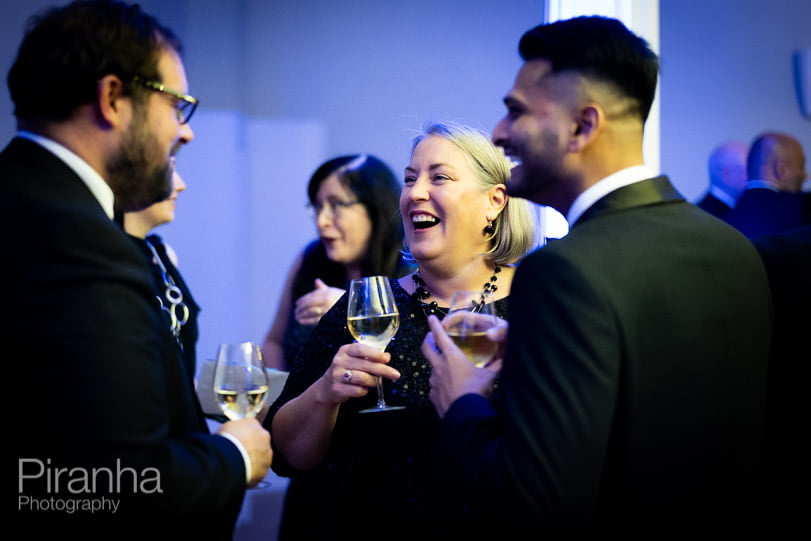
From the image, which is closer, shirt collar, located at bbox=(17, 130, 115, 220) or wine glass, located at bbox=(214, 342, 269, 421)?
shirt collar, located at bbox=(17, 130, 115, 220)

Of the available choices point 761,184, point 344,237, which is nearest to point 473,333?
point 344,237

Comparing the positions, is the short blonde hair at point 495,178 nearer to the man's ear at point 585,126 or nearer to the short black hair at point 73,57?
the man's ear at point 585,126

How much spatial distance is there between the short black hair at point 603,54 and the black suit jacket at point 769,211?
6.41ft

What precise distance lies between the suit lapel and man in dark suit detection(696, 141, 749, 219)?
3628 millimetres

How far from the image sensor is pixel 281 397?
82.0 inches

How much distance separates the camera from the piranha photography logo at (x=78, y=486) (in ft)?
3.71

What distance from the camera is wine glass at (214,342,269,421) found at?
156 cm

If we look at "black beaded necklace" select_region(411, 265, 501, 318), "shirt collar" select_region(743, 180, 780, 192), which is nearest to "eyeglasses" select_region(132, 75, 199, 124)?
"black beaded necklace" select_region(411, 265, 501, 318)

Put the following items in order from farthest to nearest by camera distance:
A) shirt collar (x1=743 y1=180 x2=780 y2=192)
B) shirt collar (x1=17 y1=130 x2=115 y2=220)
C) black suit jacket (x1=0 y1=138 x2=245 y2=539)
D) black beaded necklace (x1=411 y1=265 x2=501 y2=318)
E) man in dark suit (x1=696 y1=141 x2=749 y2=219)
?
man in dark suit (x1=696 y1=141 x2=749 y2=219)
shirt collar (x1=743 y1=180 x2=780 y2=192)
black beaded necklace (x1=411 y1=265 x2=501 y2=318)
shirt collar (x1=17 y1=130 x2=115 y2=220)
black suit jacket (x1=0 y1=138 x2=245 y2=539)

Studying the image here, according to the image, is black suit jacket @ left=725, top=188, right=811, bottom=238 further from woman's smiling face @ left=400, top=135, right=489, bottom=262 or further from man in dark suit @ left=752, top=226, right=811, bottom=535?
man in dark suit @ left=752, top=226, right=811, bottom=535

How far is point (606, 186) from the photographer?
1.38 metres

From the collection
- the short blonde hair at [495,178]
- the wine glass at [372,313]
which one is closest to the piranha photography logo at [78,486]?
the wine glass at [372,313]

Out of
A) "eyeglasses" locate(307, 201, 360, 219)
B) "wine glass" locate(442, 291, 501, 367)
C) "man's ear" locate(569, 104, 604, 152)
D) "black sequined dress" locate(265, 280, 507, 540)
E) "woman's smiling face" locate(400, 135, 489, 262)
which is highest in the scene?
"man's ear" locate(569, 104, 604, 152)

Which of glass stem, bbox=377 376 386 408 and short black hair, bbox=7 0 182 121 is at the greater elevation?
short black hair, bbox=7 0 182 121
